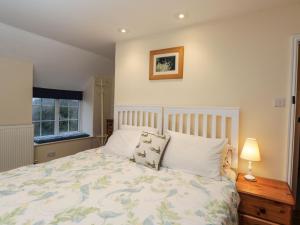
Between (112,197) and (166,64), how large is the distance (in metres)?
1.83

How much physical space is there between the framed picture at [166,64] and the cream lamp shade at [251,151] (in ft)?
3.72

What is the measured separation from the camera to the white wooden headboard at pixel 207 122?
204 cm

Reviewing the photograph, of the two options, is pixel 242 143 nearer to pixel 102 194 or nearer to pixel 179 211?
pixel 179 211

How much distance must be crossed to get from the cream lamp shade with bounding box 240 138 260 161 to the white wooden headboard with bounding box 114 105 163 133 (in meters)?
1.06

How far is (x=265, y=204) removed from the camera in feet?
5.22

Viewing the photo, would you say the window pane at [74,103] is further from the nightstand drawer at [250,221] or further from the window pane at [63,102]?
the nightstand drawer at [250,221]

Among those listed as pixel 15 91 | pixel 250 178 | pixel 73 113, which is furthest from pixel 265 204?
pixel 73 113

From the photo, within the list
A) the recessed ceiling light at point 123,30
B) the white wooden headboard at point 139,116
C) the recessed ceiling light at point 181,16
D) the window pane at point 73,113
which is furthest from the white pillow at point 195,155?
the window pane at point 73,113

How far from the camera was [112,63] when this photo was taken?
13.7 ft

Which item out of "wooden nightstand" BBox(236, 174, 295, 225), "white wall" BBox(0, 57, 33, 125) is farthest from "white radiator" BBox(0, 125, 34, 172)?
"wooden nightstand" BBox(236, 174, 295, 225)

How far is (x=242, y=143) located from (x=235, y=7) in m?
1.44

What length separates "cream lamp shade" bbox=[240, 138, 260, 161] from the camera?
182cm

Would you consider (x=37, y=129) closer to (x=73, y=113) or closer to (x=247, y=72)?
(x=73, y=113)

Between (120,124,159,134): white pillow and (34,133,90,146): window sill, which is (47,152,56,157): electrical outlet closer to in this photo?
(34,133,90,146): window sill
